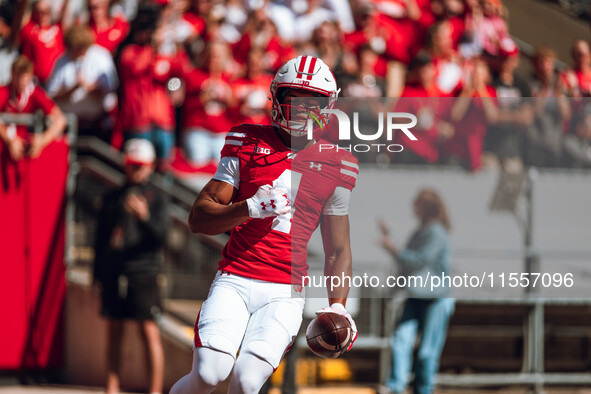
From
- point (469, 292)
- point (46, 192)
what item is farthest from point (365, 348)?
point (46, 192)

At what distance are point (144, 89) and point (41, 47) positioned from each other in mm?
1306

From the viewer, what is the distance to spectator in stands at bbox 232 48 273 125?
9820 mm

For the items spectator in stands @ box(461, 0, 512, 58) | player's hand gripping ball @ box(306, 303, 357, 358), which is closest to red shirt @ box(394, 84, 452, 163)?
spectator in stands @ box(461, 0, 512, 58)

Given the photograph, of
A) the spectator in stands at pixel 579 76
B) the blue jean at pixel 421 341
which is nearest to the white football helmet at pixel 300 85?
the blue jean at pixel 421 341

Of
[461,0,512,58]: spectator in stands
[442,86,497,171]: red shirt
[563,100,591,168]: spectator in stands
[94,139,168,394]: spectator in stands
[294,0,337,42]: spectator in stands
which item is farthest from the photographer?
[461,0,512,58]: spectator in stands

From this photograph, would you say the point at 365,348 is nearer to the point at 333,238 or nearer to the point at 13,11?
the point at 333,238

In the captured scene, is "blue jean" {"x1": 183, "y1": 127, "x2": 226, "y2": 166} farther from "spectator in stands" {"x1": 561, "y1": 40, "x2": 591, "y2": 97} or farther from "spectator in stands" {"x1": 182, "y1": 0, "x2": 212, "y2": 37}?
"spectator in stands" {"x1": 561, "y1": 40, "x2": 591, "y2": 97}

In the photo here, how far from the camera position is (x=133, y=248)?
8727mm

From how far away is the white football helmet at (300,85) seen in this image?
5234 mm

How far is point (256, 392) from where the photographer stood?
498cm

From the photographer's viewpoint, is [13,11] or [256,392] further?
[13,11]

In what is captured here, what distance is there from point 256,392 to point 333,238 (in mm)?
959

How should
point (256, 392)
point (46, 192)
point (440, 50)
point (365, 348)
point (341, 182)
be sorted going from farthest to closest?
point (440, 50)
point (46, 192)
point (365, 348)
point (341, 182)
point (256, 392)

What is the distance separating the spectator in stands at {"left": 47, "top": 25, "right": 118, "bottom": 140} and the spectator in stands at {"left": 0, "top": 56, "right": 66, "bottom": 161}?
0.32m
